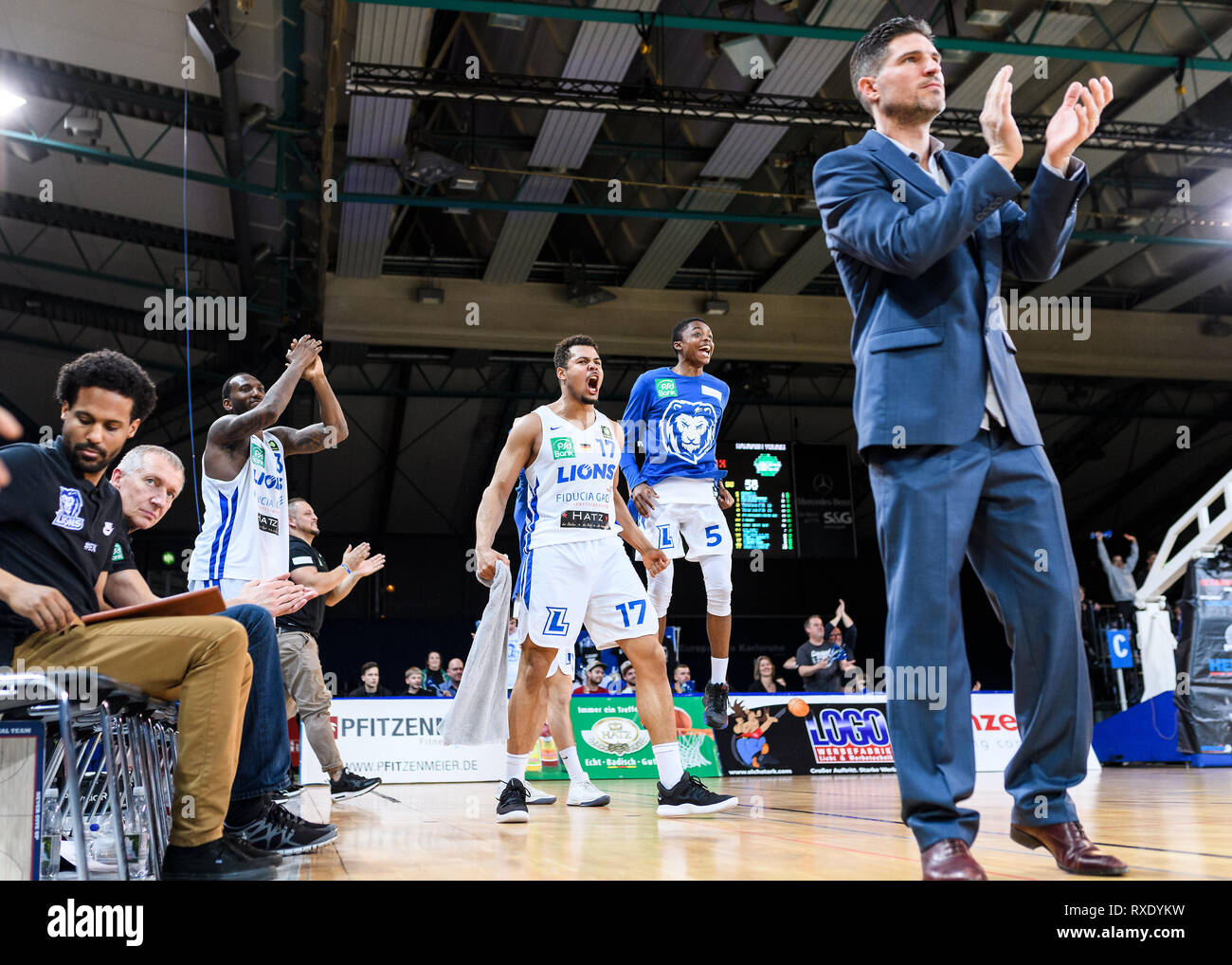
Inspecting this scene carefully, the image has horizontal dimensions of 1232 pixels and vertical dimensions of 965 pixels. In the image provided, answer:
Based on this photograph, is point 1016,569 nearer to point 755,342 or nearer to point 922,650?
point 922,650

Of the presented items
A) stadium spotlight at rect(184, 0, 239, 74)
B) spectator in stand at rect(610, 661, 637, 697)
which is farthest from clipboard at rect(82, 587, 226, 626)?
spectator in stand at rect(610, 661, 637, 697)

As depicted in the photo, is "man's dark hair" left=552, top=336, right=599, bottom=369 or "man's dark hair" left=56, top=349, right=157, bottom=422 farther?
"man's dark hair" left=552, top=336, right=599, bottom=369

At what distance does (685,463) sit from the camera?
732 centimetres

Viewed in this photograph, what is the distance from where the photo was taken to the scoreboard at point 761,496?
16.5 m

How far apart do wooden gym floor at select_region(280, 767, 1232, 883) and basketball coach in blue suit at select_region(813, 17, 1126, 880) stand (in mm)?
296

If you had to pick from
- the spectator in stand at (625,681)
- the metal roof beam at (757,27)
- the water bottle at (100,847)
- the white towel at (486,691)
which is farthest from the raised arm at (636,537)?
the spectator in stand at (625,681)

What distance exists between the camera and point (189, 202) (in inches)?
584

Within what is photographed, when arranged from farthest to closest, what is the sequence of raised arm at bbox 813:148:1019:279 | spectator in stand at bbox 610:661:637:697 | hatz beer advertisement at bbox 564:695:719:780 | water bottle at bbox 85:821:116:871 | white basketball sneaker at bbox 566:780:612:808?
1. spectator in stand at bbox 610:661:637:697
2. hatz beer advertisement at bbox 564:695:719:780
3. white basketball sneaker at bbox 566:780:612:808
4. water bottle at bbox 85:821:116:871
5. raised arm at bbox 813:148:1019:279

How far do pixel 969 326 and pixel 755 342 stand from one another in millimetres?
15497

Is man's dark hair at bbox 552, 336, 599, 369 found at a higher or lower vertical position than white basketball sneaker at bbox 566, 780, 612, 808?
higher

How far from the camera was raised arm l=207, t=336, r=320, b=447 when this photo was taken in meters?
5.37

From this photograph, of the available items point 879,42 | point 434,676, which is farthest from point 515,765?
point 434,676

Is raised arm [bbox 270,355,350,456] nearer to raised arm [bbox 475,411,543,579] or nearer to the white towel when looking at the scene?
raised arm [bbox 475,411,543,579]

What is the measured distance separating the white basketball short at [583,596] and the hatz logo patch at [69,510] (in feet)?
8.30
